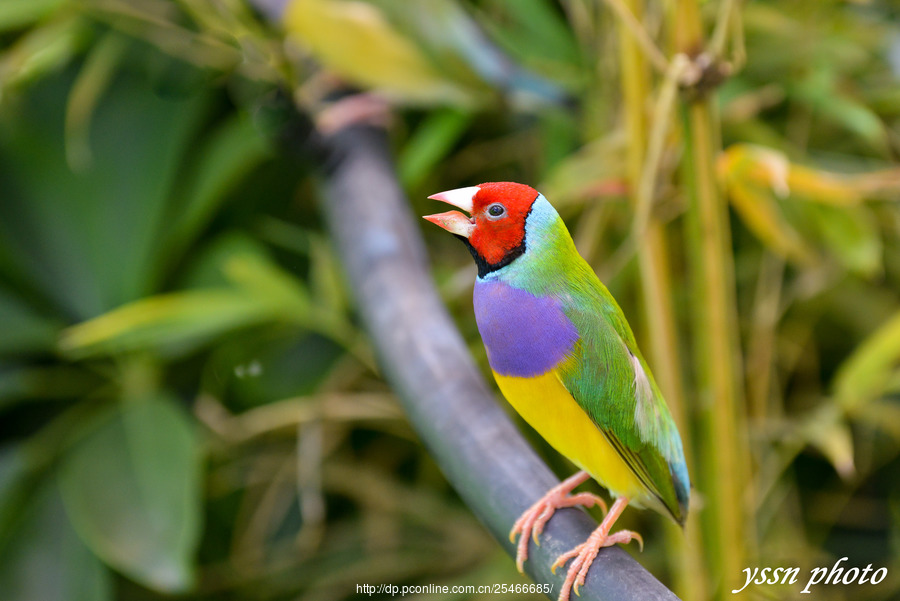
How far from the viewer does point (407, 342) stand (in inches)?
28.4

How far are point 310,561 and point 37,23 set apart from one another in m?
0.83

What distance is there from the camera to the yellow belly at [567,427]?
482mm

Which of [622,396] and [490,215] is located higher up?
[490,215]

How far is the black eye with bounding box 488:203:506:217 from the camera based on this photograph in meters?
0.43

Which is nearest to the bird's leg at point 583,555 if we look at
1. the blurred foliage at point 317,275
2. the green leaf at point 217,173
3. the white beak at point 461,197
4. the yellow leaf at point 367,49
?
the white beak at point 461,197

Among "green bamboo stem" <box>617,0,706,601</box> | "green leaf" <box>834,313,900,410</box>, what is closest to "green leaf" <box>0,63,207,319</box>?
"green bamboo stem" <box>617,0,706,601</box>

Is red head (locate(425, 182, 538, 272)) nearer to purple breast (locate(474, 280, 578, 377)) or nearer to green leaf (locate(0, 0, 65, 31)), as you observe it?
purple breast (locate(474, 280, 578, 377))

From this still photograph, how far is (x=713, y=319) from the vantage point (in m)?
0.66

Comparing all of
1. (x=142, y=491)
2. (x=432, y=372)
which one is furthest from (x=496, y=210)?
(x=142, y=491)

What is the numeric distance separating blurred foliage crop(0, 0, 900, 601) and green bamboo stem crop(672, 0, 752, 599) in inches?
7.4

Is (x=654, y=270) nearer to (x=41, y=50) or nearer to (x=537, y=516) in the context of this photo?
(x=537, y=516)

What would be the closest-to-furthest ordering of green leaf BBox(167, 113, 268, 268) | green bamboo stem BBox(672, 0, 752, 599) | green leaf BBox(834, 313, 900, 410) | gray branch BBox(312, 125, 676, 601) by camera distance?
gray branch BBox(312, 125, 676, 601) → green bamboo stem BBox(672, 0, 752, 599) → green leaf BBox(834, 313, 900, 410) → green leaf BBox(167, 113, 268, 268)

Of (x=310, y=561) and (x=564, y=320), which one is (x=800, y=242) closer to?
(x=564, y=320)

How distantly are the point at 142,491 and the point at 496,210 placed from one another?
709 mm
